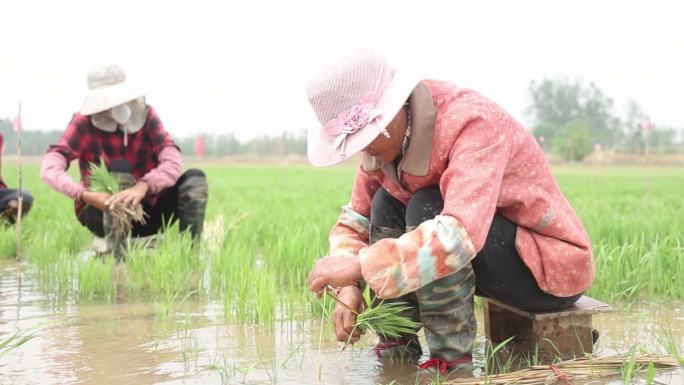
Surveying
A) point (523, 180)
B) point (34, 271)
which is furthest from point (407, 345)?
point (34, 271)

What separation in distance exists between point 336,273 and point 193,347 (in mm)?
707

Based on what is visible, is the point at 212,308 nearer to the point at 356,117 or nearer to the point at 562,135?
the point at 356,117

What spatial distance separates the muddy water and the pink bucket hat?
0.51 m

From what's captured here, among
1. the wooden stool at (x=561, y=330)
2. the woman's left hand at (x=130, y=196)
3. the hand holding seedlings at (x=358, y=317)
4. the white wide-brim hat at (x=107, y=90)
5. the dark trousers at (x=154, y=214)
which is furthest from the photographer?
the dark trousers at (x=154, y=214)

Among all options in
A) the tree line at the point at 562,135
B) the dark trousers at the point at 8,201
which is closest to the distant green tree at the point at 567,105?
the tree line at the point at 562,135

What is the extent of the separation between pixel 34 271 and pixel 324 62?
2436 mm

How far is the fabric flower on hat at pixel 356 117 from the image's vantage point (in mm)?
1657

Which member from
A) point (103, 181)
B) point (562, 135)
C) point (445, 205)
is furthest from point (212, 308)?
point (562, 135)

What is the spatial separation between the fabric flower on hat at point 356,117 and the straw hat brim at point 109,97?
6.60ft

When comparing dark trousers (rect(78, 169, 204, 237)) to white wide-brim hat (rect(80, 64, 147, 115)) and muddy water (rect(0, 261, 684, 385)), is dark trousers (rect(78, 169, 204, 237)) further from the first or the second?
muddy water (rect(0, 261, 684, 385))

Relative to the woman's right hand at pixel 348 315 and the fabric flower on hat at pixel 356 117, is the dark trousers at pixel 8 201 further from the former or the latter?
the fabric flower on hat at pixel 356 117

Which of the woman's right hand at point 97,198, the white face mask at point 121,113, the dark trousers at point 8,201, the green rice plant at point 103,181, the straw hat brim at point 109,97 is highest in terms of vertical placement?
the straw hat brim at point 109,97

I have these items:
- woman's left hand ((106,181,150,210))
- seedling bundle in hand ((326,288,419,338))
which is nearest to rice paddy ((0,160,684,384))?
seedling bundle in hand ((326,288,419,338))

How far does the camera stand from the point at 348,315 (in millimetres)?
1854
